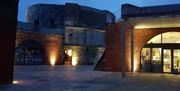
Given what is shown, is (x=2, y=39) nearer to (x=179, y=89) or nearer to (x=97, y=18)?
(x=179, y=89)

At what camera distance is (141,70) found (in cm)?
2300

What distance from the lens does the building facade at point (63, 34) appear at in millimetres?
33938

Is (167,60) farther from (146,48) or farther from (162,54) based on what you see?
(146,48)

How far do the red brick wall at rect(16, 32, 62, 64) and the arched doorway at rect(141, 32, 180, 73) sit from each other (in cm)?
1542

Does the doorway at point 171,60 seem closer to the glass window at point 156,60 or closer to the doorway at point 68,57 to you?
the glass window at point 156,60

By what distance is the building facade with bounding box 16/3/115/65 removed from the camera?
3394 cm

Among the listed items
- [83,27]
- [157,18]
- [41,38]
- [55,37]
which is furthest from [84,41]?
[157,18]

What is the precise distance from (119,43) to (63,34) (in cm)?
1594

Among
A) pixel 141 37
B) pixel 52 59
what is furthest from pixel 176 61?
pixel 52 59

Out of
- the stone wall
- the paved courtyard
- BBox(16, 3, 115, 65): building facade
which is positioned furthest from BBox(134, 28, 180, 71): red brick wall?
the stone wall

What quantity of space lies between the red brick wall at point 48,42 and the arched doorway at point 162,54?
15421 mm

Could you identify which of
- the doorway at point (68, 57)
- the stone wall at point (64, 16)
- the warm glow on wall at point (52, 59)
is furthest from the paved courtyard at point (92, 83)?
the stone wall at point (64, 16)

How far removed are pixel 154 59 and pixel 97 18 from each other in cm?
2172

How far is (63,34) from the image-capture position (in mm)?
38250
